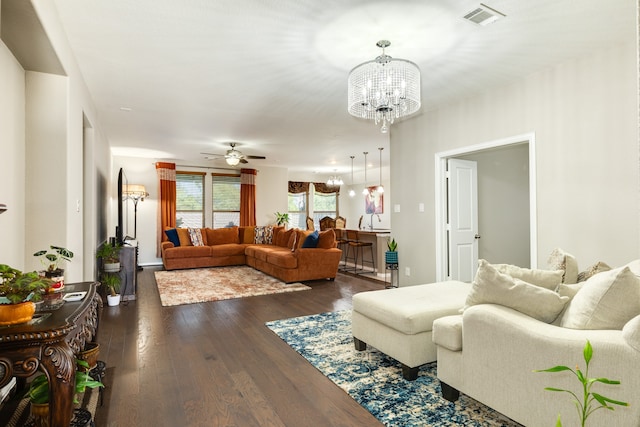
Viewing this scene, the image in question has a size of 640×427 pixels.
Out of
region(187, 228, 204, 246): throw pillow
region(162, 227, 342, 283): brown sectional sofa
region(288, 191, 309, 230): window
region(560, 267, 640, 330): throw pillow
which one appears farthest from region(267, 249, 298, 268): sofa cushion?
region(288, 191, 309, 230): window

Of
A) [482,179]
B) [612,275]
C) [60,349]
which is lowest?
[60,349]

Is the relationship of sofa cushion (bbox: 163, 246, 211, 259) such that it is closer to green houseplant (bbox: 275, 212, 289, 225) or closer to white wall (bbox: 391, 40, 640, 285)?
green houseplant (bbox: 275, 212, 289, 225)

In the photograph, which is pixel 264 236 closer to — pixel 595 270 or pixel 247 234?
pixel 247 234

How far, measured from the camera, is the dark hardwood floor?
2064 millimetres

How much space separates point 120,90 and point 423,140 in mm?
3951

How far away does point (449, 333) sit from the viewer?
212 cm

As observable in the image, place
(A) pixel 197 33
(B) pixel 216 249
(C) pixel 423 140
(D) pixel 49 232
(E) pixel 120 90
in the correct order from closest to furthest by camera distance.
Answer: (D) pixel 49 232 → (A) pixel 197 33 → (E) pixel 120 90 → (C) pixel 423 140 → (B) pixel 216 249

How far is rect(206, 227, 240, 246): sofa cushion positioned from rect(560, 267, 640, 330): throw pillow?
7.75m

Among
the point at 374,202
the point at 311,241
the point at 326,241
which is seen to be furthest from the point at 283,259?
the point at 374,202

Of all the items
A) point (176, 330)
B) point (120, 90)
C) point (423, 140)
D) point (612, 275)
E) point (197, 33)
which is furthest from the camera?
point (423, 140)

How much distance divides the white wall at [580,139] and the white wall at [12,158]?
14.5 feet

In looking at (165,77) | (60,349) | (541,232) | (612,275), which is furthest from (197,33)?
(541,232)

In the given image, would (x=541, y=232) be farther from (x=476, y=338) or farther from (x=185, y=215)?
(x=185, y=215)

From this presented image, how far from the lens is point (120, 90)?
4074mm
